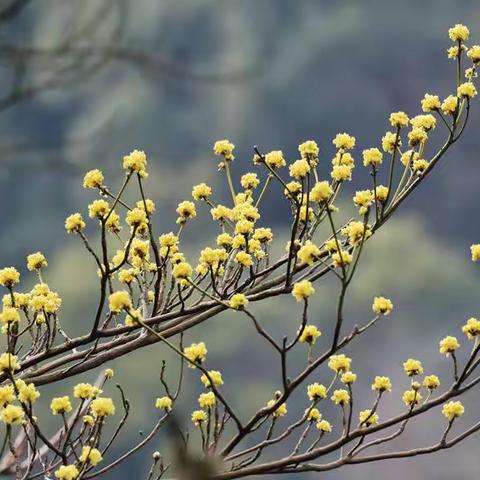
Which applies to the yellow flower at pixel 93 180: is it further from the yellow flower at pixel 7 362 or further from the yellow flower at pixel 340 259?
the yellow flower at pixel 340 259

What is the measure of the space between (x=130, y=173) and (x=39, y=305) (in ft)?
1.49

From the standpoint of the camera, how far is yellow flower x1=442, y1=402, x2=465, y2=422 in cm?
201

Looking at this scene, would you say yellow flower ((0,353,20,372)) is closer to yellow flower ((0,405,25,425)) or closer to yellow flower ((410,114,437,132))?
yellow flower ((0,405,25,425))

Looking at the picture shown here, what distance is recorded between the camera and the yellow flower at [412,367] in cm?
201

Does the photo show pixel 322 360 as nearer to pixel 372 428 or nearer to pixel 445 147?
pixel 372 428

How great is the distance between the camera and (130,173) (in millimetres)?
2025

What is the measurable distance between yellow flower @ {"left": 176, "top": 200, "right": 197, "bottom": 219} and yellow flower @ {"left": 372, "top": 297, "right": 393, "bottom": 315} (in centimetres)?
74

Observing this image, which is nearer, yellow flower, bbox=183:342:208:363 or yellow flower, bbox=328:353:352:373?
yellow flower, bbox=183:342:208:363

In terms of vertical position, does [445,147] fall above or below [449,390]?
above

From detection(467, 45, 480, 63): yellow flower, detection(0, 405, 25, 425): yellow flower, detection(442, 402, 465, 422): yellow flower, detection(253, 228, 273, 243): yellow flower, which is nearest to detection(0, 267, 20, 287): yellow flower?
detection(0, 405, 25, 425): yellow flower

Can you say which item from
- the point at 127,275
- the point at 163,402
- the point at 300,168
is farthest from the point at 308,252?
the point at 127,275

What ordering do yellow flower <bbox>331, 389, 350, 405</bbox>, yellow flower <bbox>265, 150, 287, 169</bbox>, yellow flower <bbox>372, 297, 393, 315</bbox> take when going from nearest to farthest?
yellow flower <bbox>372, 297, 393, 315</bbox> < yellow flower <bbox>331, 389, 350, 405</bbox> < yellow flower <bbox>265, 150, 287, 169</bbox>

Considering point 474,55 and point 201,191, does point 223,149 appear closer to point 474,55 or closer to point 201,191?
point 201,191

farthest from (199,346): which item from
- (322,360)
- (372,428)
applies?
(372,428)
